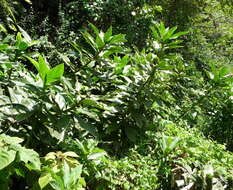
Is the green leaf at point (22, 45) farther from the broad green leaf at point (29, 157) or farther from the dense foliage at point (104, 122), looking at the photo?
the broad green leaf at point (29, 157)

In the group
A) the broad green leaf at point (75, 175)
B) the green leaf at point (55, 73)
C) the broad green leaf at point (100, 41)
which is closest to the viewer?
the broad green leaf at point (75, 175)

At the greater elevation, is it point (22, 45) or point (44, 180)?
point (22, 45)

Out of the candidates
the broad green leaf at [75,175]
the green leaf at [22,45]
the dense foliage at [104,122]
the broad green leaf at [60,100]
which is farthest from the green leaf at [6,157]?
the green leaf at [22,45]

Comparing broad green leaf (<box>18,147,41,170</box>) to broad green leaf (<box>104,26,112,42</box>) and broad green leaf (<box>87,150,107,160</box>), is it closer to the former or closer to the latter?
broad green leaf (<box>87,150,107,160</box>)

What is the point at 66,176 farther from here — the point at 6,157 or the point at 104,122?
the point at 104,122

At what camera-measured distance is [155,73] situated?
3664 mm

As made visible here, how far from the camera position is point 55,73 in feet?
7.62

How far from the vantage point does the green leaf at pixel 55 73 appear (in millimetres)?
2307

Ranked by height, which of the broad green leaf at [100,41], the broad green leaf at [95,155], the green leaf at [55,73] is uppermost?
the broad green leaf at [100,41]

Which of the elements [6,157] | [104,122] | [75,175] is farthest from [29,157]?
[104,122]

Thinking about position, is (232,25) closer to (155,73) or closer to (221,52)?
(221,52)

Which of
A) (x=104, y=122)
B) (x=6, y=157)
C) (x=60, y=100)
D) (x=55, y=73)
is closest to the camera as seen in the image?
(x=6, y=157)

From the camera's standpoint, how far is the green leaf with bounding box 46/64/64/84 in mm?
2307

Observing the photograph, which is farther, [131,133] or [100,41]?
[131,133]
